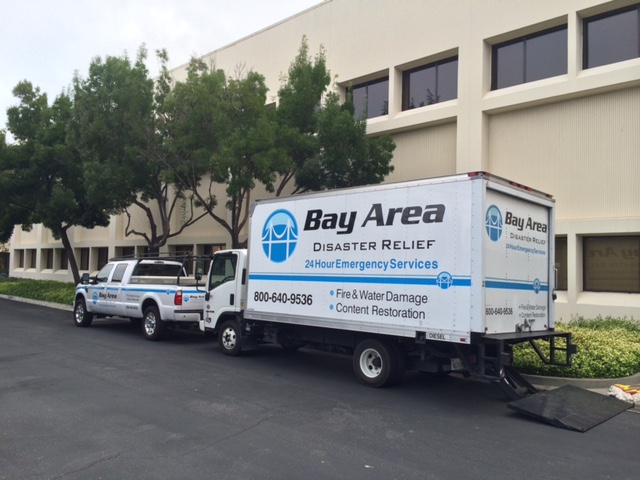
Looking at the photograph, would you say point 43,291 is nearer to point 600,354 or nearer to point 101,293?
point 101,293

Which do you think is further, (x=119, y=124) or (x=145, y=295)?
(x=119, y=124)

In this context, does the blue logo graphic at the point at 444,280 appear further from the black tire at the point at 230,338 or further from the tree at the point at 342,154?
the tree at the point at 342,154

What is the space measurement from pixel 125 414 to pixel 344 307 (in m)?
3.77

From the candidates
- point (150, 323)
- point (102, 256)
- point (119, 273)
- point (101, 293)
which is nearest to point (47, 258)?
Result: point (102, 256)

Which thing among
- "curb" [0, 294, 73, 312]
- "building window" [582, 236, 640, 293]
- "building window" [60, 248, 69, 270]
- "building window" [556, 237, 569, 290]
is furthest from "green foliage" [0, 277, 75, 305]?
"building window" [582, 236, 640, 293]

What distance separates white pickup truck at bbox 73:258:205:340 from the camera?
13.4 m

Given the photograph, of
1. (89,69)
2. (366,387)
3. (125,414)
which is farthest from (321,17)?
(125,414)

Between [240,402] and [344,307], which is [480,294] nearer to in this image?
[344,307]

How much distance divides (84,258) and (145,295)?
23.8 meters

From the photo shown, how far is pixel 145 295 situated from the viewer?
14078 mm

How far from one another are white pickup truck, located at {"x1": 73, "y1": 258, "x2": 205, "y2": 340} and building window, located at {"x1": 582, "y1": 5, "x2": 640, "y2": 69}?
11.1m

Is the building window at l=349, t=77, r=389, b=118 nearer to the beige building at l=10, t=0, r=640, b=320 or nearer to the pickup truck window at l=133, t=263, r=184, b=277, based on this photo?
the beige building at l=10, t=0, r=640, b=320

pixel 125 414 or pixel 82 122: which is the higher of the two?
pixel 82 122

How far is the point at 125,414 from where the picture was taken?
7.01 metres
